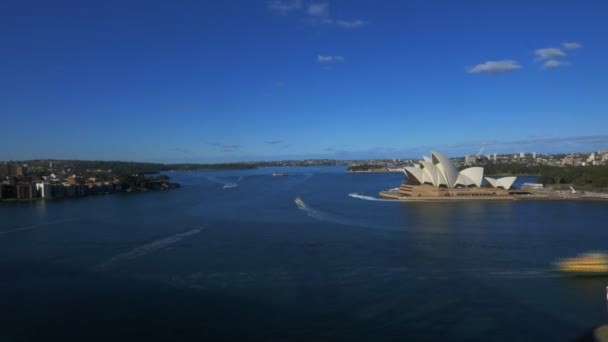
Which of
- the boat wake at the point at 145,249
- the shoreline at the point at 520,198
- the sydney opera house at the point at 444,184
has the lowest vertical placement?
the boat wake at the point at 145,249

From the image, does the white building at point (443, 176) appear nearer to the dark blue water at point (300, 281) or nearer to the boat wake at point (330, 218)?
the boat wake at point (330, 218)

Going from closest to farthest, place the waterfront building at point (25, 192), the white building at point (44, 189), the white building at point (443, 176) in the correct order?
the white building at point (443, 176) < the waterfront building at point (25, 192) < the white building at point (44, 189)

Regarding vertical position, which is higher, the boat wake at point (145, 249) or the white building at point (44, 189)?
the white building at point (44, 189)

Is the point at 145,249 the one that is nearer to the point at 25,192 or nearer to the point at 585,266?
the point at 585,266

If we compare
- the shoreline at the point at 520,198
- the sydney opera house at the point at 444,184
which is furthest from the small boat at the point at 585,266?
the sydney opera house at the point at 444,184

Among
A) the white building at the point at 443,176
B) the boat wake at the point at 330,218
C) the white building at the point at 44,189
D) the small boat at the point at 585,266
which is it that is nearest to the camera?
the small boat at the point at 585,266

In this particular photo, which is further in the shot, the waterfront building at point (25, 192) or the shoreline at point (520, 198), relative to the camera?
the waterfront building at point (25, 192)

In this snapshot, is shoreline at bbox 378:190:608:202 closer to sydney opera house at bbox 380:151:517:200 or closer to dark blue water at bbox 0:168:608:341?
sydney opera house at bbox 380:151:517:200

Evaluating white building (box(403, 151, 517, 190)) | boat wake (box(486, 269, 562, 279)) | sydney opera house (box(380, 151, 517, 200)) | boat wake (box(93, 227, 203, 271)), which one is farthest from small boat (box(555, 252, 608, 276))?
white building (box(403, 151, 517, 190))
